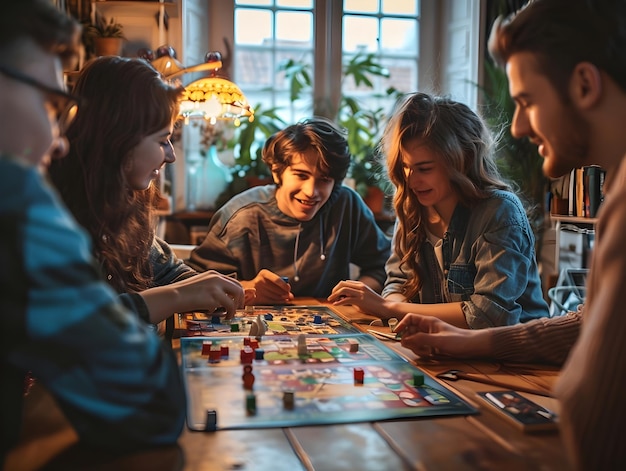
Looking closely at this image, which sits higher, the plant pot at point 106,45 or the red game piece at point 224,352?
the plant pot at point 106,45

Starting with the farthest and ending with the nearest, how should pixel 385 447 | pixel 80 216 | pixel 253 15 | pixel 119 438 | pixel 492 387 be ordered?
pixel 253 15, pixel 80 216, pixel 492 387, pixel 385 447, pixel 119 438

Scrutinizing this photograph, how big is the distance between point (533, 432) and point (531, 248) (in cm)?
101

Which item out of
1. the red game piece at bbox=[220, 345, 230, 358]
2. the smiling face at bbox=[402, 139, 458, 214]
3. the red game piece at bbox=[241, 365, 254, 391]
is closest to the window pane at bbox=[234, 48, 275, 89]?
the smiling face at bbox=[402, 139, 458, 214]

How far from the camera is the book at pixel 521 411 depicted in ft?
3.44

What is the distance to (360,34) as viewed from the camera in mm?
5035

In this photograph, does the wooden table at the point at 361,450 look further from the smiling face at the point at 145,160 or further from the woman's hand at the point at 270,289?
the woman's hand at the point at 270,289

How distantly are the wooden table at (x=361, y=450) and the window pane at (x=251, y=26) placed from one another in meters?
4.21

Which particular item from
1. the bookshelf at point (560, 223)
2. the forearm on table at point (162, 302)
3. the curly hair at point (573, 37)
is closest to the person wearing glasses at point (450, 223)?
the forearm on table at point (162, 302)

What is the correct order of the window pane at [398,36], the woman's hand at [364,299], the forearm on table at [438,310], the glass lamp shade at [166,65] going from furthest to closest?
the window pane at [398,36] < the glass lamp shade at [166,65] < the woman's hand at [364,299] < the forearm on table at [438,310]

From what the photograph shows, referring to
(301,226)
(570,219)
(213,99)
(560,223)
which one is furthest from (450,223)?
(560,223)

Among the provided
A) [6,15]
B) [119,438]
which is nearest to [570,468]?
[119,438]

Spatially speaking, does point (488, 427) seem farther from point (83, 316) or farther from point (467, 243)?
point (467, 243)

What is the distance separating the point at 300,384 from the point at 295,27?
4104 mm

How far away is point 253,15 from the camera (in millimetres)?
4887
